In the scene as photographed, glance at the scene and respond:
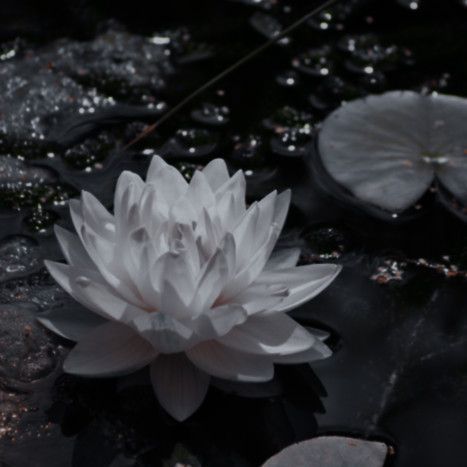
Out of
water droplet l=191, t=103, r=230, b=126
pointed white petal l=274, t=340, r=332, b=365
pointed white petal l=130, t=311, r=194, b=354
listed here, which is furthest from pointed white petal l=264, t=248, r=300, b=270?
water droplet l=191, t=103, r=230, b=126

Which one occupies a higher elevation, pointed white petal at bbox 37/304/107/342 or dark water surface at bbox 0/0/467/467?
pointed white petal at bbox 37/304/107/342

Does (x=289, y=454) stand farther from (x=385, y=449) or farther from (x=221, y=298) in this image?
(x=221, y=298)

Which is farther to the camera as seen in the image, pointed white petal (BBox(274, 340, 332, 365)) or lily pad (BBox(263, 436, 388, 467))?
pointed white petal (BBox(274, 340, 332, 365))

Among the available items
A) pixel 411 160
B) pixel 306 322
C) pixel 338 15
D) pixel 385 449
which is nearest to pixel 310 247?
pixel 306 322

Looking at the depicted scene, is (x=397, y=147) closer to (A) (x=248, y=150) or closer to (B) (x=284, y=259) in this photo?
(A) (x=248, y=150)

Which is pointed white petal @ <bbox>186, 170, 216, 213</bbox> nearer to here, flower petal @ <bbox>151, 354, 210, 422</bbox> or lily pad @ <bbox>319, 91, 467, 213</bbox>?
flower petal @ <bbox>151, 354, 210, 422</bbox>

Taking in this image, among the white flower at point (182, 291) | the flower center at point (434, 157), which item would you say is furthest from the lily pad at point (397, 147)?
the white flower at point (182, 291)

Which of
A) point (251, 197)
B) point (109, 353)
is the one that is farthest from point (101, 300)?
point (251, 197)
